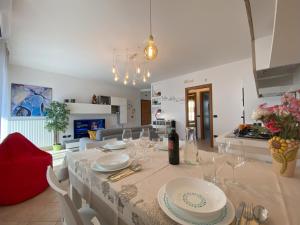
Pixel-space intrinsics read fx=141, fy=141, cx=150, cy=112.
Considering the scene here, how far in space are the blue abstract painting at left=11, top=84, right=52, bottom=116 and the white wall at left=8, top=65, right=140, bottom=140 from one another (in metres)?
0.16

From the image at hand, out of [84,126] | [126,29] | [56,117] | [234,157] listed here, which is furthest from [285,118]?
[84,126]

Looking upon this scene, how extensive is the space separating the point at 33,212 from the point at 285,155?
2.47 meters

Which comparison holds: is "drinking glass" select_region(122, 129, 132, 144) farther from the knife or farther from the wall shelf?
the wall shelf

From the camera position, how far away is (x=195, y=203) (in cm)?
56

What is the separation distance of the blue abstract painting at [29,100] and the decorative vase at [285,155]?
5.39 meters

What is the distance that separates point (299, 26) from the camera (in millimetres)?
1070

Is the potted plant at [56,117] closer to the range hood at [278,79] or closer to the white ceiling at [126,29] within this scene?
the white ceiling at [126,29]

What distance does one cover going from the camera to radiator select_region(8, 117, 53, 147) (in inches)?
152

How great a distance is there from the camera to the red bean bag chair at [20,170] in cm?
178

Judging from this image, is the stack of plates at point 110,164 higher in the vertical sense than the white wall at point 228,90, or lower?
lower

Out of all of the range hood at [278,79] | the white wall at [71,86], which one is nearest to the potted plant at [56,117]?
the white wall at [71,86]

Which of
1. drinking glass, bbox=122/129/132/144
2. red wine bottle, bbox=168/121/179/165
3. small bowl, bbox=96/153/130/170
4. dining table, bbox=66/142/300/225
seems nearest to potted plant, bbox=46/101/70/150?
drinking glass, bbox=122/129/132/144

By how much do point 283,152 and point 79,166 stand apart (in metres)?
1.27

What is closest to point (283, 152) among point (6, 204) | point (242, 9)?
point (242, 9)
